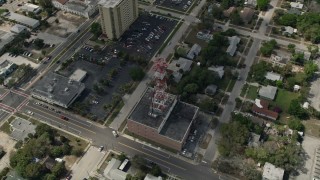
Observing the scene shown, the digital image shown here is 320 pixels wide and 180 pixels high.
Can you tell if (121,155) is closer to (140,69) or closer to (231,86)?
(140,69)

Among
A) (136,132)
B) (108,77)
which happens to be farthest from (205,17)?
(136,132)

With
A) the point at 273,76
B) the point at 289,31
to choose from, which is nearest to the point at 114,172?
the point at 273,76

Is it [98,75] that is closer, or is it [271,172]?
[271,172]

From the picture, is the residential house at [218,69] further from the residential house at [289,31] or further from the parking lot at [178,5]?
the parking lot at [178,5]

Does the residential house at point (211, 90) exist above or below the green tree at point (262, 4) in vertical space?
below

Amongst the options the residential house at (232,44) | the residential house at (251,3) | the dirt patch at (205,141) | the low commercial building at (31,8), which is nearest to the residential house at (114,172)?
the dirt patch at (205,141)

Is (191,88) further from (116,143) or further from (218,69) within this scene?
(116,143)
